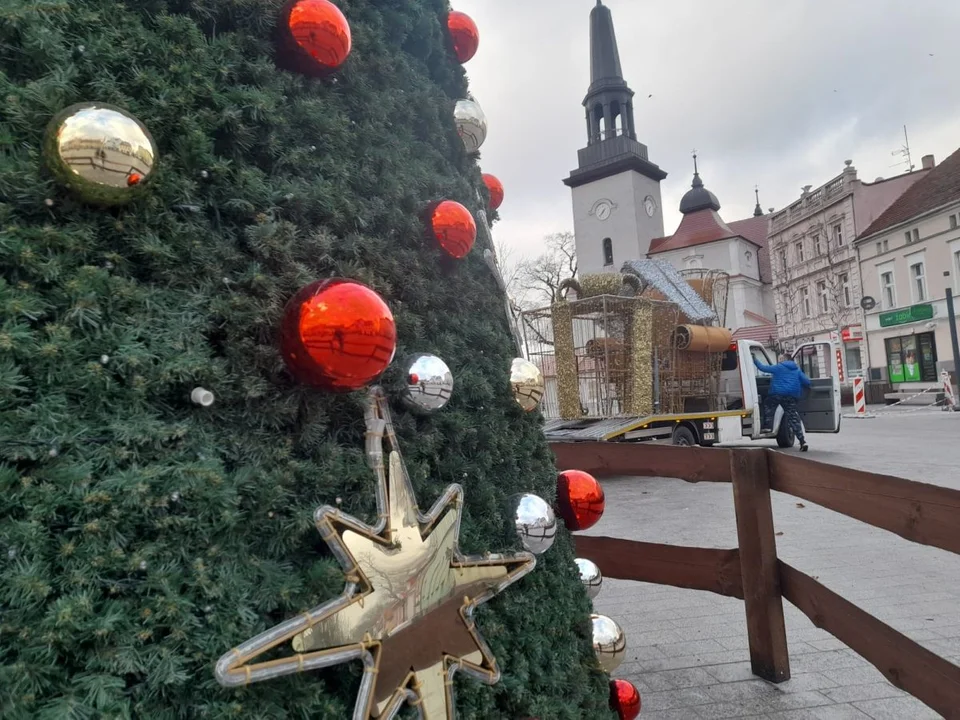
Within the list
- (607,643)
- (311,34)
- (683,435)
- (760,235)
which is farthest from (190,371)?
(760,235)

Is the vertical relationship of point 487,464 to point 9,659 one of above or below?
above

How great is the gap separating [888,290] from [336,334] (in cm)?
3362

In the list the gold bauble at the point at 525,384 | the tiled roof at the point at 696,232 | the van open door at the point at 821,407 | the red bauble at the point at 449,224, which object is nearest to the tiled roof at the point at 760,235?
the tiled roof at the point at 696,232

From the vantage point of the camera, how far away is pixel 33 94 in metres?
1.00

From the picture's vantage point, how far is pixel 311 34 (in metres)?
1.32

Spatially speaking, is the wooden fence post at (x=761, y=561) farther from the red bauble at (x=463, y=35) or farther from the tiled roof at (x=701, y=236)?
the tiled roof at (x=701, y=236)

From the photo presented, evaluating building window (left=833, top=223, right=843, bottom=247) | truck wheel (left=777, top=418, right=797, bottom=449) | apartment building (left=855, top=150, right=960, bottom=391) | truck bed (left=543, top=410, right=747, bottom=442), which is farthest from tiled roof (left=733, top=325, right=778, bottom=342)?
truck bed (left=543, top=410, right=747, bottom=442)

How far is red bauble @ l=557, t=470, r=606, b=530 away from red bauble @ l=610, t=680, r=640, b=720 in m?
0.55

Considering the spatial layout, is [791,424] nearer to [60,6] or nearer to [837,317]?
[60,6]

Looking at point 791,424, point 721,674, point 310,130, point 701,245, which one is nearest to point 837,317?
point 701,245

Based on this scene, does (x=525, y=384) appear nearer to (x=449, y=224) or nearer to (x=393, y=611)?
(x=449, y=224)

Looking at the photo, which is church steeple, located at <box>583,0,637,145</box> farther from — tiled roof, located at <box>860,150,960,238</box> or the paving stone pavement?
the paving stone pavement

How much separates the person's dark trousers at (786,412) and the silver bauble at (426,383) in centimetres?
1089

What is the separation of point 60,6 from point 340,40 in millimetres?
496
